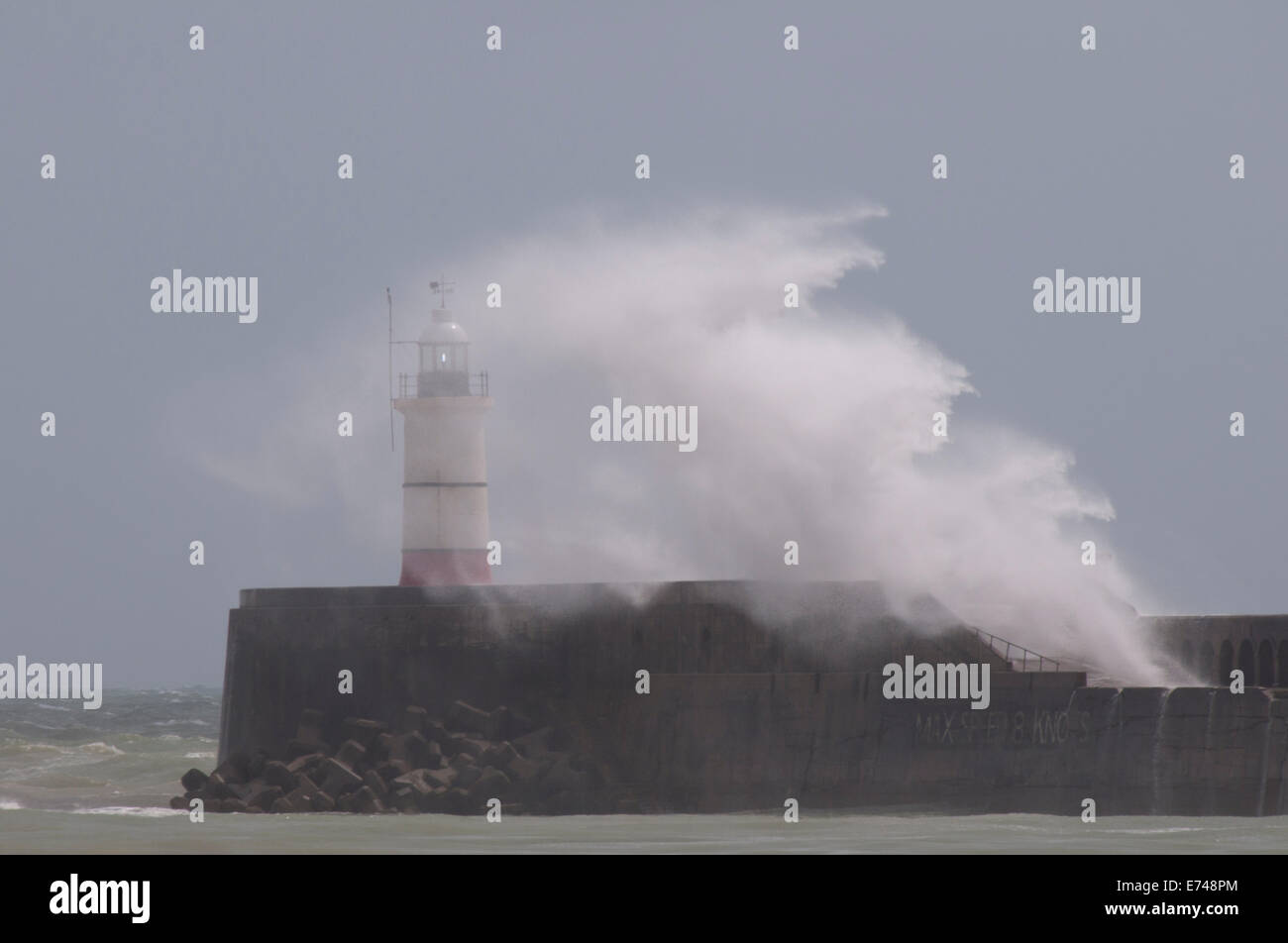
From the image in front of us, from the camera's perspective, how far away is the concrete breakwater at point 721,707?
2320 centimetres

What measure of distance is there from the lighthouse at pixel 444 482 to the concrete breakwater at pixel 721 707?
2.21 m

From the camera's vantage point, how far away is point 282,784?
2569cm

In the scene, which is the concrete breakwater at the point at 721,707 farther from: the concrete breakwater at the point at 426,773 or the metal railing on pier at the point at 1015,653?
the metal railing on pier at the point at 1015,653

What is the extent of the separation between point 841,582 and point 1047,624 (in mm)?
2539

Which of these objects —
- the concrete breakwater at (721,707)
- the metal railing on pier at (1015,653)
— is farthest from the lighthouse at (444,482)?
the metal railing on pier at (1015,653)

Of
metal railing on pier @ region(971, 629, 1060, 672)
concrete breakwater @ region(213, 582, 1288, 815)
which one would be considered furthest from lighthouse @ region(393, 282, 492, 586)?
metal railing on pier @ region(971, 629, 1060, 672)

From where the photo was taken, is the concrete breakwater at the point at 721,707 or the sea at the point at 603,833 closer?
the sea at the point at 603,833

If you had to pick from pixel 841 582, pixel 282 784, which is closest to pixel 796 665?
pixel 841 582

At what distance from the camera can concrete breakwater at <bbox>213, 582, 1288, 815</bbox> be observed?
23203 mm

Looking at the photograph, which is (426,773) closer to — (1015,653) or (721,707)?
(721,707)

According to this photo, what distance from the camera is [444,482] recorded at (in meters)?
29.2

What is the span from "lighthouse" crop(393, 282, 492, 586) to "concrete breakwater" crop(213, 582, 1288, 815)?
7.26 ft

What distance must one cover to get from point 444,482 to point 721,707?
19.2ft
